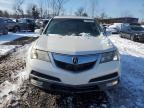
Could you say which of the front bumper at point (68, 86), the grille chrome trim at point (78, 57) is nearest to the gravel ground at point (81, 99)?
the front bumper at point (68, 86)

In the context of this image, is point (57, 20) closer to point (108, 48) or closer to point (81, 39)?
point (81, 39)

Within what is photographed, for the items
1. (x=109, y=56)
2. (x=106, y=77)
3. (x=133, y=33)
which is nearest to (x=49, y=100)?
(x=106, y=77)

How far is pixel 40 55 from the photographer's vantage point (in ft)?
14.4

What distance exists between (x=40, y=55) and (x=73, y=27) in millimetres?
2053

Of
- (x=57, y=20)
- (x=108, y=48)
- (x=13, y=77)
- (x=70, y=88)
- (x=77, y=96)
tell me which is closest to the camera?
(x=70, y=88)

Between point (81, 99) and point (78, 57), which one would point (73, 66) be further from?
point (81, 99)

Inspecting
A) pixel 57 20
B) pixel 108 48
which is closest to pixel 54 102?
pixel 108 48

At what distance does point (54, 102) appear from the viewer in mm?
4688

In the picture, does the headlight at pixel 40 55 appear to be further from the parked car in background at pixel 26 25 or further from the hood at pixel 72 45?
the parked car in background at pixel 26 25

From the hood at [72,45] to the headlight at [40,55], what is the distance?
8 centimetres

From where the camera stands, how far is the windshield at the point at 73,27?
602cm

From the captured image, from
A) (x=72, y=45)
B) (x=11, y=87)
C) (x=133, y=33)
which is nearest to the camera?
(x=72, y=45)

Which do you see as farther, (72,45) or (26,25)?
(26,25)

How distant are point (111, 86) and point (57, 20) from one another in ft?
9.23
